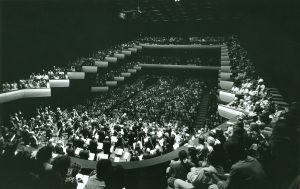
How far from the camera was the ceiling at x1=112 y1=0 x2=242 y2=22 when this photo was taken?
112ft

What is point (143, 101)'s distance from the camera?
2727 centimetres

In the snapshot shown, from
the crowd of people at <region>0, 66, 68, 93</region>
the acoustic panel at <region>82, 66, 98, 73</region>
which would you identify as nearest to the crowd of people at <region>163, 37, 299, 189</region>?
the crowd of people at <region>0, 66, 68, 93</region>

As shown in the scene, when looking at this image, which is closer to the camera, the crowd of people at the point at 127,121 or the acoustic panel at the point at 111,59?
the crowd of people at the point at 127,121

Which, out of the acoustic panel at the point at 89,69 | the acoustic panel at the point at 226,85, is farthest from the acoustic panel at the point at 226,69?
the acoustic panel at the point at 89,69

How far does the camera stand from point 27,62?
25391 mm

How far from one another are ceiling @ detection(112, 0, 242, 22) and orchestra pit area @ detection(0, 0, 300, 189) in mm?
208

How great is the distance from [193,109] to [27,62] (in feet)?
46.8

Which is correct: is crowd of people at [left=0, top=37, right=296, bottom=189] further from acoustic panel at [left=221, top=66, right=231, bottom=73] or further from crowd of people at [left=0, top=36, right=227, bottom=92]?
crowd of people at [left=0, top=36, right=227, bottom=92]

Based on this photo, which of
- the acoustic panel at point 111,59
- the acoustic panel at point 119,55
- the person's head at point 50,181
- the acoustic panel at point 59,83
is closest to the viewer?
the person's head at point 50,181

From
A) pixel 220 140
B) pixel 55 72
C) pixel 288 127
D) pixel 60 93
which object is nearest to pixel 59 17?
pixel 55 72

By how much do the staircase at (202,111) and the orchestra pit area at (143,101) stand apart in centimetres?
9

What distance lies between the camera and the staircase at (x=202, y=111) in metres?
24.1

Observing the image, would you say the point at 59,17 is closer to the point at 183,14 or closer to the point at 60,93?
the point at 60,93

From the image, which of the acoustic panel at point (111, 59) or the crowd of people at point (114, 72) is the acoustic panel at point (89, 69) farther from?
the acoustic panel at point (111, 59)
